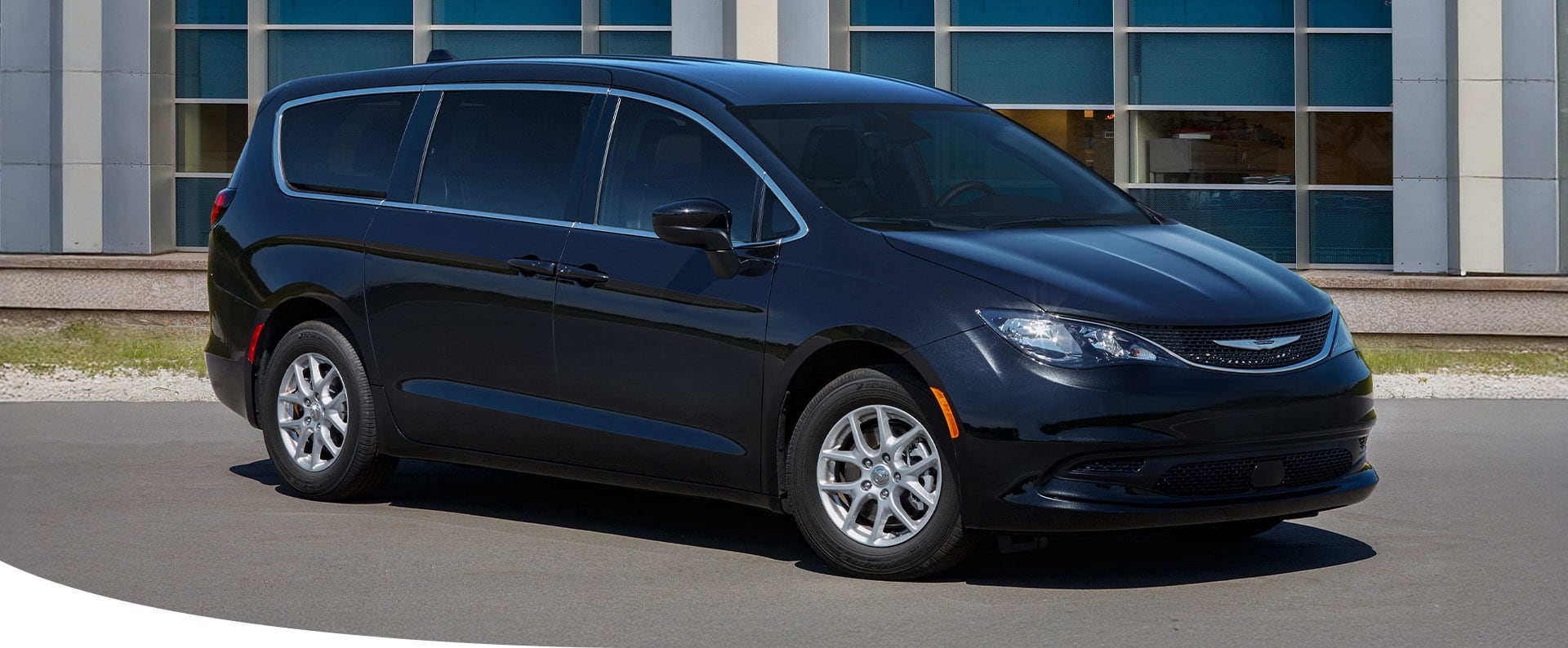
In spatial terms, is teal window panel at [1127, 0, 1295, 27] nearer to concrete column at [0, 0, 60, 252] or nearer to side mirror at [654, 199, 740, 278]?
concrete column at [0, 0, 60, 252]

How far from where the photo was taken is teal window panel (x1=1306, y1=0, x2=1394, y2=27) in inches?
700

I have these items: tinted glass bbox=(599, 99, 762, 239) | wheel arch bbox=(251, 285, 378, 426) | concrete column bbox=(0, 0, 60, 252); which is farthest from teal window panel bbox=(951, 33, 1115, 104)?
tinted glass bbox=(599, 99, 762, 239)

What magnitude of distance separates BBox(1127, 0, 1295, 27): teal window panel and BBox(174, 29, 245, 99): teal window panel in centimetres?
878

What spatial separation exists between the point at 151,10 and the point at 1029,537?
14.8 metres

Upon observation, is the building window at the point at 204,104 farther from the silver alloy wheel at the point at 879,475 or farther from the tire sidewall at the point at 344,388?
the silver alloy wheel at the point at 879,475

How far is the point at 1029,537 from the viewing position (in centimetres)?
633

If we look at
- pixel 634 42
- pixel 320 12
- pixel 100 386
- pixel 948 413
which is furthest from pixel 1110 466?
pixel 320 12

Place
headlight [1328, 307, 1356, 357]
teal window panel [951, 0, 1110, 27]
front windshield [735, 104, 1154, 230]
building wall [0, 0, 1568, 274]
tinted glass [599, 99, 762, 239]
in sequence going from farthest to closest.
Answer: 1. teal window panel [951, 0, 1110, 27]
2. building wall [0, 0, 1568, 274]
3. tinted glass [599, 99, 762, 239]
4. front windshield [735, 104, 1154, 230]
5. headlight [1328, 307, 1356, 357]

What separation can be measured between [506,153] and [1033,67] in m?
11.3

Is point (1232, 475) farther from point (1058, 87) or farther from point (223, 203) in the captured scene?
point (1058, 87)

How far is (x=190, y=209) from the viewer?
19375mm

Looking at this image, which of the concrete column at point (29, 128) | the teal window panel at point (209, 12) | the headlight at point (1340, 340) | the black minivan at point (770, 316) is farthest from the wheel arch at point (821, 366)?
the teal window panel at point (209, 12)

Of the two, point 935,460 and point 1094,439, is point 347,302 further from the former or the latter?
point 1094,439

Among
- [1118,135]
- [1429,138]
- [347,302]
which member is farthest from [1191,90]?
[347,302]
